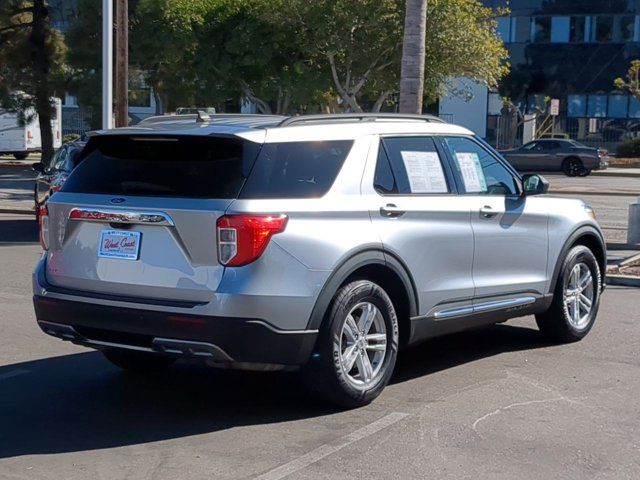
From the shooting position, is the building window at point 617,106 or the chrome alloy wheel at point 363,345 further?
the building window at point 617,106

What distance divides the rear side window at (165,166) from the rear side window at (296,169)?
8 cm

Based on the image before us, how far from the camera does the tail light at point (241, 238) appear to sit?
5.80 meters

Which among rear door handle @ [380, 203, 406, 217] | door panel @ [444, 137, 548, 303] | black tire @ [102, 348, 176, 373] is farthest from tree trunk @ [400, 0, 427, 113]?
rear door handle @ [380, 203, 406, 217]

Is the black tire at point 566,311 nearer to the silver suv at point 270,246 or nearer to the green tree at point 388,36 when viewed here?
the silver suv at point 270,246

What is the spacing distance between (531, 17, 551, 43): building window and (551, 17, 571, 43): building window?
0.23m

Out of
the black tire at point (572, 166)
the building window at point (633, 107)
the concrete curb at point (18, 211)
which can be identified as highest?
the building window at point (633, 107)

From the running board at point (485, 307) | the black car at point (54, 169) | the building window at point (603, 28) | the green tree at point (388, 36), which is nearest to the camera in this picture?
the running board at point (485, 307)

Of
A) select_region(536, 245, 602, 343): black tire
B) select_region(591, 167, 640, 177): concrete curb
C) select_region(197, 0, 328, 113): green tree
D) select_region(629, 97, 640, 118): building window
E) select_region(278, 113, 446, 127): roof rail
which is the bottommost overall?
select_region(591, 167, 640, 177): concrete curb

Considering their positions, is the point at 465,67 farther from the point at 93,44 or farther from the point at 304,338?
the point at 304,338

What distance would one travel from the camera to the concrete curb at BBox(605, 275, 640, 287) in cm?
1222

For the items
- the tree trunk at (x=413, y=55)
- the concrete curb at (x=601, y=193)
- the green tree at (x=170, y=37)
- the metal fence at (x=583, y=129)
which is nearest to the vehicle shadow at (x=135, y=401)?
the tree trunk at (x=413, y=55)

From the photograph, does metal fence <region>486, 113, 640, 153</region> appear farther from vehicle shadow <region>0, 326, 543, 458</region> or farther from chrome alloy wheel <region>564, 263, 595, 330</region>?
vehicle shadow <region>0, 326, 543, 458</region>

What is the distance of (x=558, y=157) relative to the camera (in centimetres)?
3897

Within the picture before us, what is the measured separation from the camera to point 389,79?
30078 millimetres
